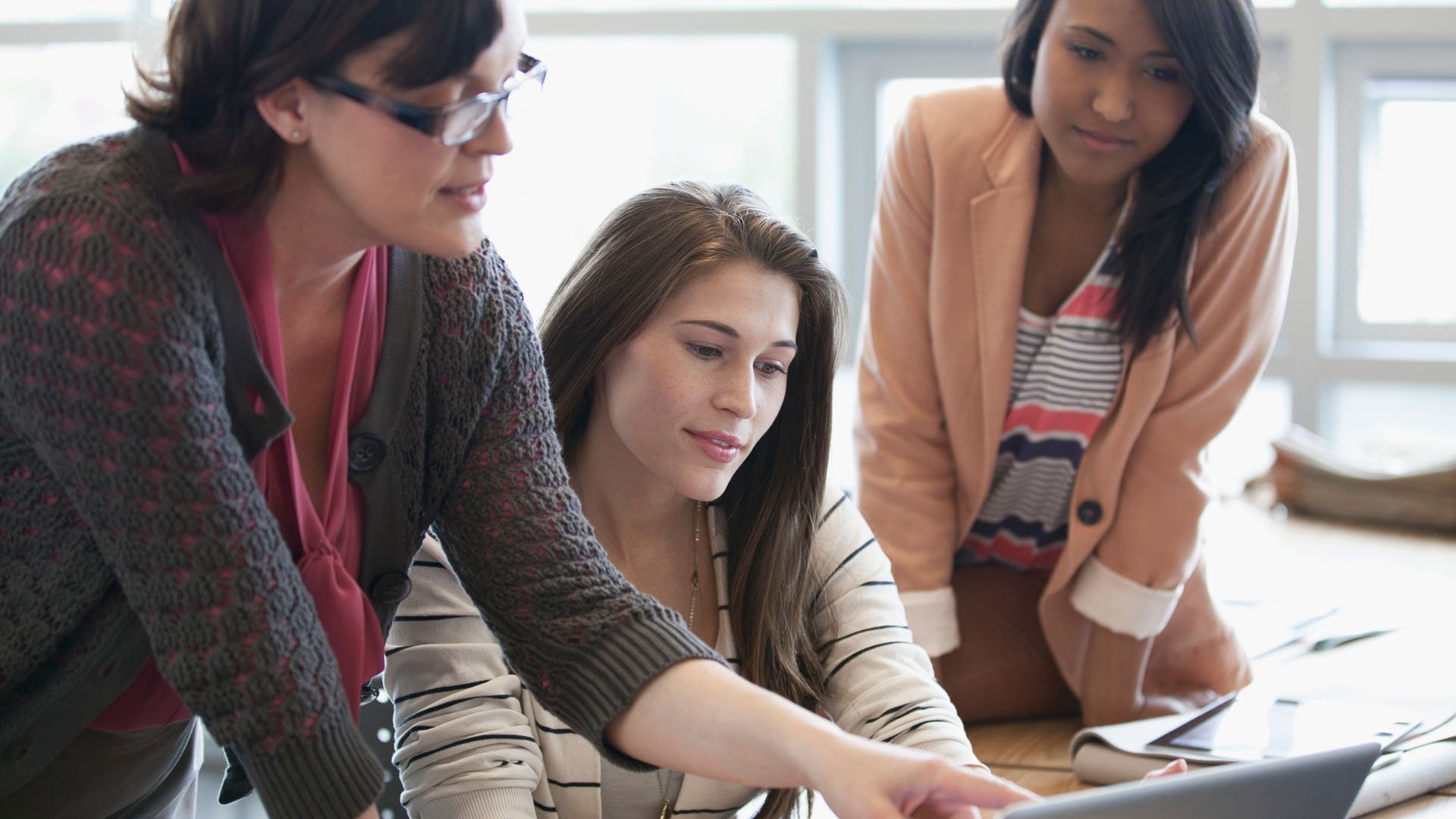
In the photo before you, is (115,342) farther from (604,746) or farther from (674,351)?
(674,351)

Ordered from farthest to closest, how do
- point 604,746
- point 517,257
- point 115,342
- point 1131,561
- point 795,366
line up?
point 517,257, point 1131,561, point 795,366, point 604,746, point 115,342

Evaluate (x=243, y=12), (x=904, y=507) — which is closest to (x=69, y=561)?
(x=243, y=12)

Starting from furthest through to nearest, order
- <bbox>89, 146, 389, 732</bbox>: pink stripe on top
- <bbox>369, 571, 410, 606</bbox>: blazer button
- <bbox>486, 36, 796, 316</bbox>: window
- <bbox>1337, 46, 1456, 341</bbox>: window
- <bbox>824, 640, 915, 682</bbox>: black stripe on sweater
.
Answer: <bbox>486, 36, 796, 316</bbox>: window → <bbox>1337, 46, 1456, 341</bbox>: window → <bbox>824, 640, 915, 682</bbox>: black stripe on sweater → <bbox>369, 571, 410, 606</bbox>: blazer button → <bbox>89, 146, 389, 732</bbox>: pink stripe on top

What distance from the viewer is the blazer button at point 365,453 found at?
40.6 inches

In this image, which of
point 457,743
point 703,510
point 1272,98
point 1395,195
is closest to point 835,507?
point 703,510

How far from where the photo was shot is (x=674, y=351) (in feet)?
4.97

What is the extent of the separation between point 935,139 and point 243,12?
1.27 m

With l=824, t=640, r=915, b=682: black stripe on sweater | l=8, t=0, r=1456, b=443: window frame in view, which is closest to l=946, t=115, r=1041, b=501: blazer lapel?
l=824, t=640, r=915, b=682: black stripe on sweater

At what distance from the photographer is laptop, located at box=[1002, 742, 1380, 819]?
0.88 meters

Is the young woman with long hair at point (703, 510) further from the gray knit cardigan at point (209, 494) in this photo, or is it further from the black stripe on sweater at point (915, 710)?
the gray knit cardigan at point (209, 494)

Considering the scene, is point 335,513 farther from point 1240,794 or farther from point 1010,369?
point 1010,369

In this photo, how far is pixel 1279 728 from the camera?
64.4 inches

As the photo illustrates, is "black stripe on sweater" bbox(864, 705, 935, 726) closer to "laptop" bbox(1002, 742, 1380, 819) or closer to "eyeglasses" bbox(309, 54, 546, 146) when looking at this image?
"laptop" bbox(1002, 742, 1380, 819)

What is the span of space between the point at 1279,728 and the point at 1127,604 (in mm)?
351
